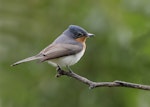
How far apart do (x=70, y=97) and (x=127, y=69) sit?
22.1 inches

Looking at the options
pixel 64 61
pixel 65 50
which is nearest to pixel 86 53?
pixel 65 50

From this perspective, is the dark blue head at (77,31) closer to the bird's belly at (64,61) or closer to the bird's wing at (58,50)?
the bird's wing at (58,50)

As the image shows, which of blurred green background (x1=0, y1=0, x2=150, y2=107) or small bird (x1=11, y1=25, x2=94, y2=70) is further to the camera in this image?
blurred green background (x1=0, y1=0, x2=150, y2=107)

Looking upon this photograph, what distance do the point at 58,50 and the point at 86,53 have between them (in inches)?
33.8

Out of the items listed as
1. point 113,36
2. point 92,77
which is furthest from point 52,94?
point 113,36

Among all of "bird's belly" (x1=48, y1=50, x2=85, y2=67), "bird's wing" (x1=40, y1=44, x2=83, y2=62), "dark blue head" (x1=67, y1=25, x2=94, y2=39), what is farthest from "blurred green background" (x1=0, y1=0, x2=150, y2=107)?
"bird's belly" (x1=48, y1=50, x2=85, y2=67)

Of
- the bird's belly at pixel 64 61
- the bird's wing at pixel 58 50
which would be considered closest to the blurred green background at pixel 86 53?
the bird's wing at pixel 58 50

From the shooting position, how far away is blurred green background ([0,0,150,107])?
4.21 meters

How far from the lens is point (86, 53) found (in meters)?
4.41

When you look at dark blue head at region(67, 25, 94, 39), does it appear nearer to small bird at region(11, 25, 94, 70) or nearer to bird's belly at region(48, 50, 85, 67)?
small bird at region(11, 25, 94, 70)

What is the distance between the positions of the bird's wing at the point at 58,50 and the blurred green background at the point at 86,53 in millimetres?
593

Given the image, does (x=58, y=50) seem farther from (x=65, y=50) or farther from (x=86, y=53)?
(x=86, y=53)

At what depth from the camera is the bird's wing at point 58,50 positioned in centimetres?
349

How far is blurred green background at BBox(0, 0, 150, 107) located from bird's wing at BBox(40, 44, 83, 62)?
0.59 meters
